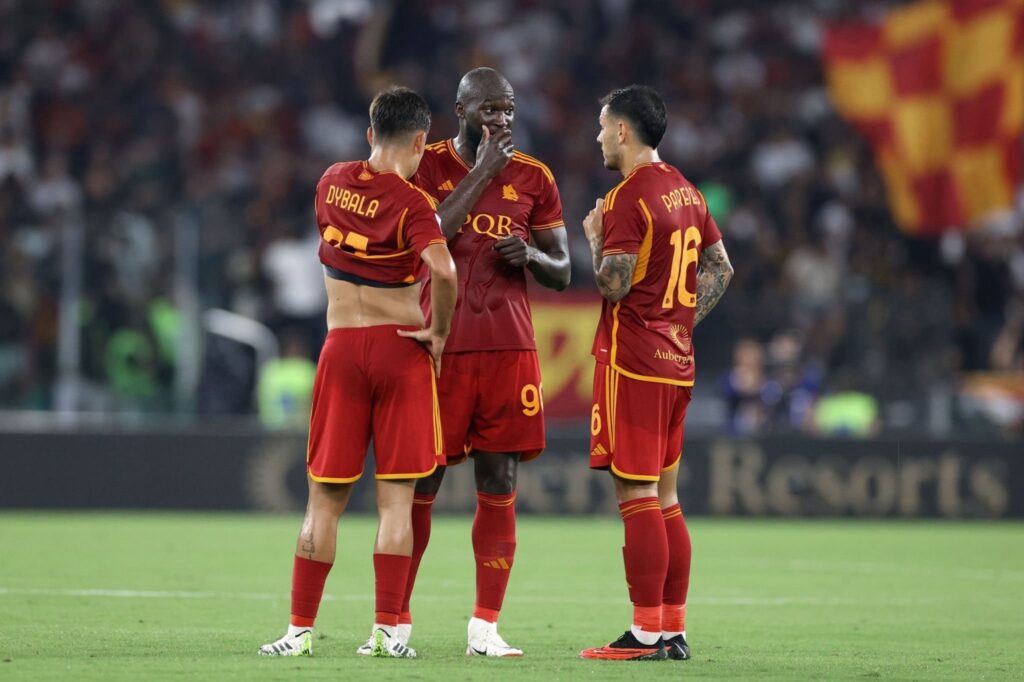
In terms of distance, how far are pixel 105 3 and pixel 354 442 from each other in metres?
15.6

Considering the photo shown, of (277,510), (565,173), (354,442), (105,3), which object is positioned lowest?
(277,510)

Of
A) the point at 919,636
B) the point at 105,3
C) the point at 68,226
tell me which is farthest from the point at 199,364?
the point at 919,636

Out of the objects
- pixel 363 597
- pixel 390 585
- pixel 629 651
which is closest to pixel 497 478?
pixel 390 585

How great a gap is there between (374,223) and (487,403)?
3.24 ft

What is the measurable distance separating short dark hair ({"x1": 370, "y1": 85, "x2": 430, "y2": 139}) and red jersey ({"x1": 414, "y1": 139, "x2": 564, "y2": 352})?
0.60m

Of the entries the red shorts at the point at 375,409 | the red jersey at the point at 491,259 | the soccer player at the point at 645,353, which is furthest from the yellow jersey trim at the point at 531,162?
the red shorts at the point at 375,409

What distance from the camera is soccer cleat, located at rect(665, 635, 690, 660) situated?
716 cm

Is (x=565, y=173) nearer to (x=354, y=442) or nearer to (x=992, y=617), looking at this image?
(x=992, y=617)

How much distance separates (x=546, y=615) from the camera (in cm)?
895

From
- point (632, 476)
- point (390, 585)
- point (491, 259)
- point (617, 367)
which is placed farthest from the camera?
point (491, 259)

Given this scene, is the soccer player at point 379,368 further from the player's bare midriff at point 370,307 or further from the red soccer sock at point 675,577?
the red soccer sock at point 675,577

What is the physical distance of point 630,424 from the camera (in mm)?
7215

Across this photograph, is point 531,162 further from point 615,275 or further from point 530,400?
point 530,400

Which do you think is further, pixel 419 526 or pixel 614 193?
pixel 419 526
